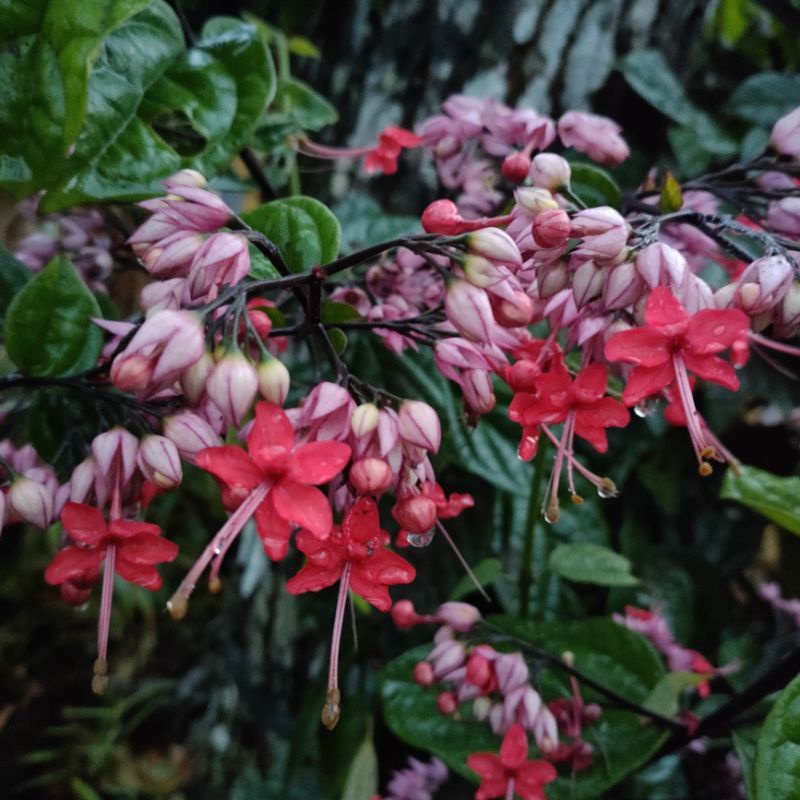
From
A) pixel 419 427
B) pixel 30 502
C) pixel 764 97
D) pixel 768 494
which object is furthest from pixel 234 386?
pixel 764 97

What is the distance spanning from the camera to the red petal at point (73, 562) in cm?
56

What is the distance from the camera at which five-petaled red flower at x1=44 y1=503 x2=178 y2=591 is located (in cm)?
56

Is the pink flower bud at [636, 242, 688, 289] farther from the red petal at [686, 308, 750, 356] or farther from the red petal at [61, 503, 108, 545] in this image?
the red petal at [61, 503, 108, 545]

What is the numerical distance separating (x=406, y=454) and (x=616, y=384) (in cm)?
42

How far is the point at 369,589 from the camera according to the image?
0.54m

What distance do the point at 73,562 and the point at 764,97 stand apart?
1383mm

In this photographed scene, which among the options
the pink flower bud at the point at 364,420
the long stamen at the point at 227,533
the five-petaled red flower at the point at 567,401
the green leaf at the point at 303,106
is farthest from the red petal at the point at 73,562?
the green leaf at the point at 303,106

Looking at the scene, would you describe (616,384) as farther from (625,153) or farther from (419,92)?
(419,92)

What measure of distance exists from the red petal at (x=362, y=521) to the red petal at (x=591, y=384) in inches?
7.0

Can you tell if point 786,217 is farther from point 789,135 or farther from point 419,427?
point 419,427

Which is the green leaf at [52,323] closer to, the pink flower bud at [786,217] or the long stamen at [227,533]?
the long stamen at [227,533]

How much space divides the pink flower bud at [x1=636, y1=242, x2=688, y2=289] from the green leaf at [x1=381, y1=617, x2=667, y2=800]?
0.55 metres

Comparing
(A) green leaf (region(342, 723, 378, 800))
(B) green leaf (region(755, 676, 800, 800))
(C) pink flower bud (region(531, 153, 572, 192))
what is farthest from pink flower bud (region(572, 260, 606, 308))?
(A) green leaf (region(342, 723, 378, 800))

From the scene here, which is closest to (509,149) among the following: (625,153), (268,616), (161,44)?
(625,153)
